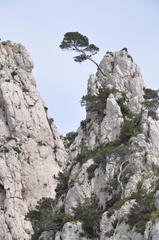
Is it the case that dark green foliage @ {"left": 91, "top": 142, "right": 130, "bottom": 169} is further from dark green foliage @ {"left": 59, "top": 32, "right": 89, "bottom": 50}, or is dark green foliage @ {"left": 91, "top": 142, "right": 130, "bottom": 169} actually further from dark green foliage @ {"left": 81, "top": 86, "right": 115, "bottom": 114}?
dark green foliage @ {"left": 59, "top": 32, "right": 89, "bottom": 50}

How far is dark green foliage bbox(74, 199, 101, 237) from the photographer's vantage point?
76750 millimetres

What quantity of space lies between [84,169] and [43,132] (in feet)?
136

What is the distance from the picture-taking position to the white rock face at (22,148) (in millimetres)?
112381

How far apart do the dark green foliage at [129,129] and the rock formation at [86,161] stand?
129 mm

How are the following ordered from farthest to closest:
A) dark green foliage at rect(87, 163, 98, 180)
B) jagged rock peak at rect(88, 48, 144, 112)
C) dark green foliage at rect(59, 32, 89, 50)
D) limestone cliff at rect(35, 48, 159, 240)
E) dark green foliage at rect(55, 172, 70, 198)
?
dark green foliage at rect(59, 32, 89, 50) < jagged rock peak at rect(88, 48, 144, 112) < dark green foliage at rect(55, 172, 70, 198) < dark green foliage at rect(87, 163, 98, 180) < limestone cliff at rect(35, 48, 159, 240)

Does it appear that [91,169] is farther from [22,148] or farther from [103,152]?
[22,148]

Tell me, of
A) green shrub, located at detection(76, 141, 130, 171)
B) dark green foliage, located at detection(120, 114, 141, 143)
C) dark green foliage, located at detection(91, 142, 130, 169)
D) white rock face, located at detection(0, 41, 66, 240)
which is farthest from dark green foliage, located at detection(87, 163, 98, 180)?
white rock face, located at detection(0, 41, 66, 240)

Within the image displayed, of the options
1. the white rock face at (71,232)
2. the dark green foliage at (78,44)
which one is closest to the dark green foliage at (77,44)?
the dark green foliage at (78,44)

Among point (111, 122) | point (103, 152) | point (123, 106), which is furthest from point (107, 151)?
point (123, 106)

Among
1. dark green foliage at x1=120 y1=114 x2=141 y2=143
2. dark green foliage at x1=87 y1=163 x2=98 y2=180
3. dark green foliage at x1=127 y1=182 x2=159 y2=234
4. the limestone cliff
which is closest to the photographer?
dark green foliage at x1=127 y1=182 x2=159 y2=234

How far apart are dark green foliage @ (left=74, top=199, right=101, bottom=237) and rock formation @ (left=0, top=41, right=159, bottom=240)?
0.37 ft

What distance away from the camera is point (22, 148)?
12194 cm

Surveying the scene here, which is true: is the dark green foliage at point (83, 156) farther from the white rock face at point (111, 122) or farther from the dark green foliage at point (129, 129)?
the dark green foliage at point (129, 129)

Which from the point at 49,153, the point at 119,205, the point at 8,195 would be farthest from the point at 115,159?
the point at 49,153
